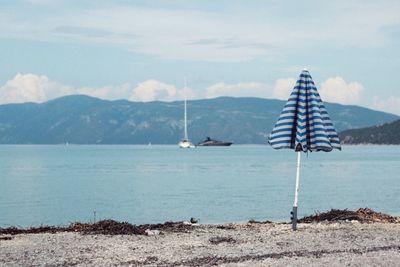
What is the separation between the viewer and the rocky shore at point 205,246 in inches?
577

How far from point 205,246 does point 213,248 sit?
373 mm

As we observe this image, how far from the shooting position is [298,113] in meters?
18.8

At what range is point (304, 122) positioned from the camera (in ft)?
61.1

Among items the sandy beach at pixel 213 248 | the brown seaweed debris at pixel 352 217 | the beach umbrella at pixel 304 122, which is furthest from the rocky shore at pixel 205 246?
the beach umbrella at pixel 304 122

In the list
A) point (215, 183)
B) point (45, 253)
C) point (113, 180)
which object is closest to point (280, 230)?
point (45, 253)

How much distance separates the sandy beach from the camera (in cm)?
1462

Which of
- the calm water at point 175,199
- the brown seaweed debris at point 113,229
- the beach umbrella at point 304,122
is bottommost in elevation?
the calm water at point 175,199

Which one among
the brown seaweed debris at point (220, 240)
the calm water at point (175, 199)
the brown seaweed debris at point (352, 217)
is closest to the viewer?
the brown seaweed debris at point (220, 240)

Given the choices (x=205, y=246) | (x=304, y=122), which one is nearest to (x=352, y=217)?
(x=304, y=122)

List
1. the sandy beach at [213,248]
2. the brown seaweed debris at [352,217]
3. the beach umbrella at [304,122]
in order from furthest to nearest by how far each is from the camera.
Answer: the brown seaweed debris at [352,217] < the beach umbrella at [304,122] < the sandy beach at [213,248]

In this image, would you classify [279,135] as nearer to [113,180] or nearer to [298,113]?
[298,113]

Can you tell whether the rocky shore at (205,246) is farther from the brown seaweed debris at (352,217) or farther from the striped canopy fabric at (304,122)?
the striped canopy fabric at (304,122)

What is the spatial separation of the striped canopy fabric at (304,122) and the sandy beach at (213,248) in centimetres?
236

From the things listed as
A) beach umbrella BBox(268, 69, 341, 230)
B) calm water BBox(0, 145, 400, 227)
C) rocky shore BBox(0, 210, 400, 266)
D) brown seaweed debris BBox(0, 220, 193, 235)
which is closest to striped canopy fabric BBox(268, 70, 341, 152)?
beach umbrella BBox(268, 69, 341, 230)
